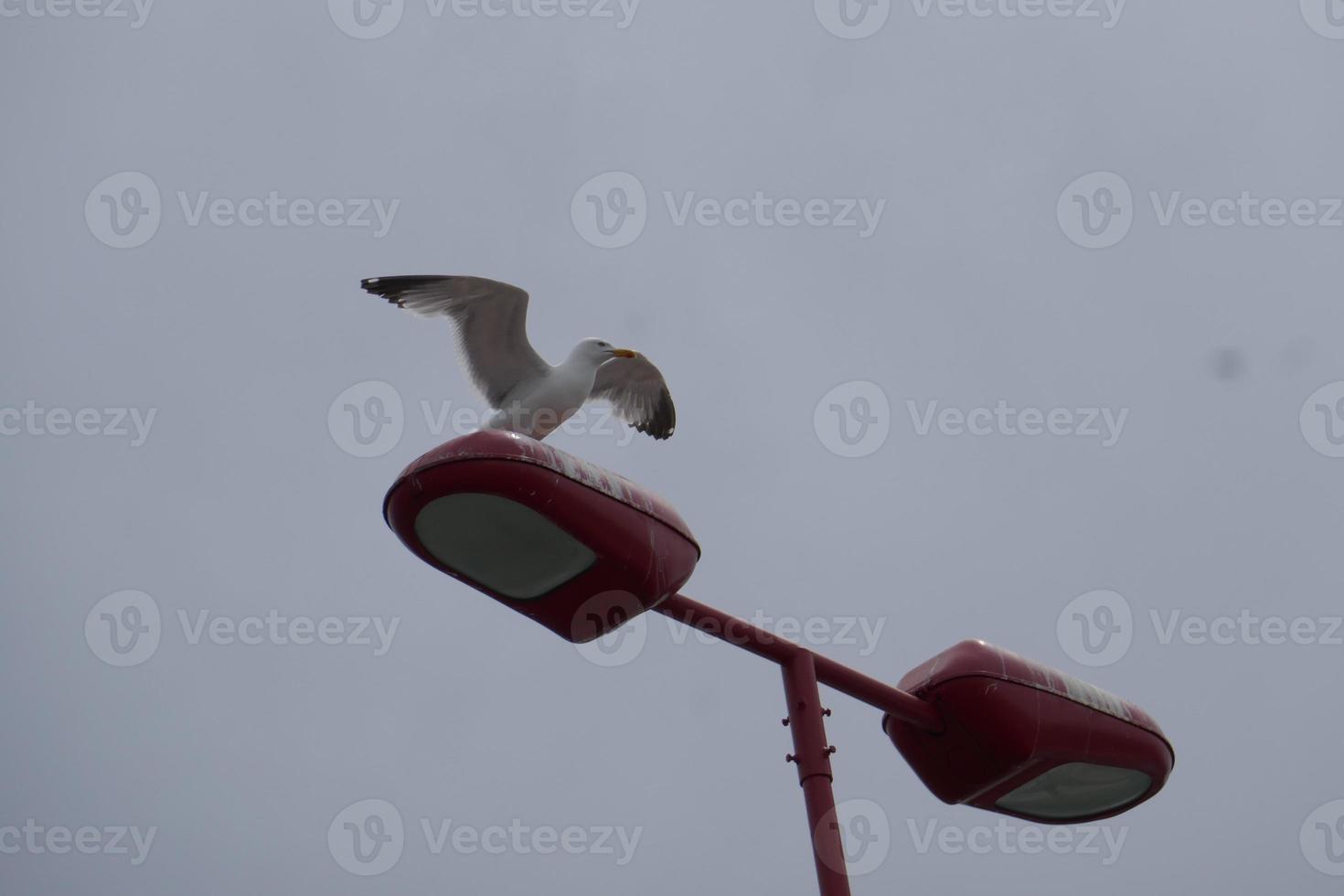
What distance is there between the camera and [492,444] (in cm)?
344

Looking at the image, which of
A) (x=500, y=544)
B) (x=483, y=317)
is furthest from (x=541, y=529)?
(x=483, y=317)

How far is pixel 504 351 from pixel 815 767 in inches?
191

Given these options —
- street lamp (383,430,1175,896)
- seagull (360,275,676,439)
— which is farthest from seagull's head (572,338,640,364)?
street lamp (383,430,1175,896)

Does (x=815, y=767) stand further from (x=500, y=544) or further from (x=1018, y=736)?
(x=500, y=544)

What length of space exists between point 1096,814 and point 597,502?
2.13 m

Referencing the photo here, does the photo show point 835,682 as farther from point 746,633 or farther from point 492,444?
point 492,444

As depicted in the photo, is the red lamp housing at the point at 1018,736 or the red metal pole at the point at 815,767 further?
the red lamp housing at the point at 1018,736

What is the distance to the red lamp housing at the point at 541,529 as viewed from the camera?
3408 millimetres

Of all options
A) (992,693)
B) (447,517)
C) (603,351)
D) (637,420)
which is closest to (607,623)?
(447,517)

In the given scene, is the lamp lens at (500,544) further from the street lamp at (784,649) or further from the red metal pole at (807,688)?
the red metal pole at (807,688)

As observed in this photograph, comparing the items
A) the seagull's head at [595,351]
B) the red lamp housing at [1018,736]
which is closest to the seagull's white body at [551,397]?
the seagull's head at [595,351]

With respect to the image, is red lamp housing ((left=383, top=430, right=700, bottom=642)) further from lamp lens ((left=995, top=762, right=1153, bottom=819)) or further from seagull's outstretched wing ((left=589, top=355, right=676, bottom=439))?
seagull's outstretched wing ((left=589, top=355, right=676, bottom=439))

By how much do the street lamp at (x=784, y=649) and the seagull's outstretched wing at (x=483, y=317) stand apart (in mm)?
4348

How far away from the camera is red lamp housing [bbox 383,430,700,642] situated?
341 cm
